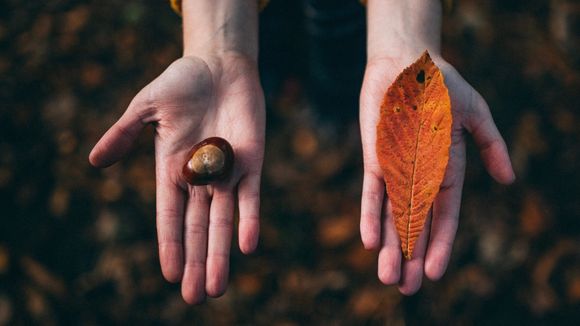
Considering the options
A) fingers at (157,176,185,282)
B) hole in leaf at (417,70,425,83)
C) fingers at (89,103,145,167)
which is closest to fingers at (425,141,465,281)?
hole in leaf at (417,70,425,83)

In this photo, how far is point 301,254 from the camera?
249cm

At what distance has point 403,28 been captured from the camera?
1.97 metres

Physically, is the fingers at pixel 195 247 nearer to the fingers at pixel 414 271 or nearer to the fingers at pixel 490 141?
the fingers at pixel 414 271

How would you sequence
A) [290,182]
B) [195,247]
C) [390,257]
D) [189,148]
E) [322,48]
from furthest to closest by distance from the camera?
[290,182], [322,48], [189,148], [195,247], [390,257]

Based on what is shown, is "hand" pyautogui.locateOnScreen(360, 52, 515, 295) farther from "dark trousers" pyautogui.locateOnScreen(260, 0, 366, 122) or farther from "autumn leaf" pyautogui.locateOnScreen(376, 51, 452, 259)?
"dark trousers" pyautogui.locateOnScreen(260, 0, 366, 122)

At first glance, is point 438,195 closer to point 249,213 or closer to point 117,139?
point 249,213

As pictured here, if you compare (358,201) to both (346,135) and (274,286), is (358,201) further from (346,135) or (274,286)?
(274,286)

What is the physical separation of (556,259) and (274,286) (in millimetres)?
1335

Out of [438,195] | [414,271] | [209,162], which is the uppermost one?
[209,162]

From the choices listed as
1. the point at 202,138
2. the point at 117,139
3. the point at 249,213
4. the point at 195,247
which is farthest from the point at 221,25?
the point at 195,247

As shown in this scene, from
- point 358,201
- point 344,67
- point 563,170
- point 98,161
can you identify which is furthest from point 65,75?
point 563,170

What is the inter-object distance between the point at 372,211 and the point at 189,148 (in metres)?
0.72

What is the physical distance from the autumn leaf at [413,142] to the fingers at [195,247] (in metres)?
0.66

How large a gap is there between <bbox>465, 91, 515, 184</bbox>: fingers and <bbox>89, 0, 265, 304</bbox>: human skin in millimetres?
775
